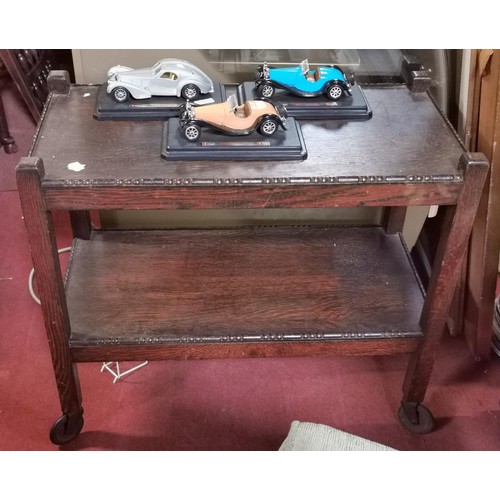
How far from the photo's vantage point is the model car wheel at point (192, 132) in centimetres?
102

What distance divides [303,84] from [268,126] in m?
0.16

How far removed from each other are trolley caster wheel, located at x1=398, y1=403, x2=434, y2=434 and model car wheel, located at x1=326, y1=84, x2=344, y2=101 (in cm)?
70

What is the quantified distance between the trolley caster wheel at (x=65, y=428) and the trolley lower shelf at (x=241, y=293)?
20cm

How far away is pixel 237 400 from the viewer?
4.79ft

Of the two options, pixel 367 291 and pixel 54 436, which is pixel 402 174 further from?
pixel 54 436

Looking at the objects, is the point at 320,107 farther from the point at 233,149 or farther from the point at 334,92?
the point at 233,149

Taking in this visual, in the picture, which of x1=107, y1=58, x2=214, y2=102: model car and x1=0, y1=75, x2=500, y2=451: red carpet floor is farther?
x1=0, y1=75, x2=500, y2=451: red carpet floor

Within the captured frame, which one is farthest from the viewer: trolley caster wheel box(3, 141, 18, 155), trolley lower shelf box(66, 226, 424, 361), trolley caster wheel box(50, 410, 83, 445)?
trolley caster wheel box(3, 141, 18, 155)

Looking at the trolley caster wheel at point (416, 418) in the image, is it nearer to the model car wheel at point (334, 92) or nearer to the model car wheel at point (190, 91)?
the model car wheel at point (334, 92)

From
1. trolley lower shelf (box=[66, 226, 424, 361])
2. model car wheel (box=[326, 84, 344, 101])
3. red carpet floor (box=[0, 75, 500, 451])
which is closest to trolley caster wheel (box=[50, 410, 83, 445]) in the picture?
red carpet floor (box=[0, 75, 500, 451])

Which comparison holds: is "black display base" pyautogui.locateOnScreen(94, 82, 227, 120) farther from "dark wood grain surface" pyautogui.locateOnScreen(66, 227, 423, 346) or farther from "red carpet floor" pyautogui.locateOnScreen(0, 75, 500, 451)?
"red carpet floor" pyautogui.locateOnScreen(0, 75, 500, 451)

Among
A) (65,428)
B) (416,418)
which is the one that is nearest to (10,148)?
(65,428)

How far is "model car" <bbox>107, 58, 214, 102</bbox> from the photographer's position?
1137 mm

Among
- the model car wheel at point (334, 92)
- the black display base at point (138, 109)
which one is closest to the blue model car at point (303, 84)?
the model car wheel at point (334, 92)
